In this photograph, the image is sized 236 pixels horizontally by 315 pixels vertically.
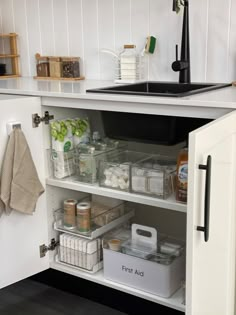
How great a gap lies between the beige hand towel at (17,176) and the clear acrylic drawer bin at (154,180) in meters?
0.40

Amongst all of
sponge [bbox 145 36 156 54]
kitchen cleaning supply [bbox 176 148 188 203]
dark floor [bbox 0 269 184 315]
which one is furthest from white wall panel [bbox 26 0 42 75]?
kitchen cleaning supply [bbox 176 148 188 203]

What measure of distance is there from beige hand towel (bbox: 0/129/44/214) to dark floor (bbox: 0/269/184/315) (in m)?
0.63

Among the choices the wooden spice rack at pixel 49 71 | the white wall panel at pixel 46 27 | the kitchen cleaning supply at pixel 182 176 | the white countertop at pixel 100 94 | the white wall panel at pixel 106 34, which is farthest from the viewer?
the white wall panel at pixel 46 27

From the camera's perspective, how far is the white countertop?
145 centimetres

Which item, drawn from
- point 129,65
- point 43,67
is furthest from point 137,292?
point 43,67

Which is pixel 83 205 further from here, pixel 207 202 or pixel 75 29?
pixel 75 29

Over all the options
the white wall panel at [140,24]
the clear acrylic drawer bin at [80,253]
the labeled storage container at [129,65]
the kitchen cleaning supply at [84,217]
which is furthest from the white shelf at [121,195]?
the white wall panel at [140,24]

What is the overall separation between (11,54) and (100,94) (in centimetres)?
Answer: 117

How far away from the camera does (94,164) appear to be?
6.18 ft

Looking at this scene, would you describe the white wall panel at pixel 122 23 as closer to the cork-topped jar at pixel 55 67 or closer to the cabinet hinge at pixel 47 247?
the cork-topped jar at pixel 55 67

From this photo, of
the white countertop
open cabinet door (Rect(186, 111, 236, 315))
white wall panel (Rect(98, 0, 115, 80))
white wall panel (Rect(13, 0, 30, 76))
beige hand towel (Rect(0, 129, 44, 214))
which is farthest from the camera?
white wall panel (Rect(13, 0, 30, 76))

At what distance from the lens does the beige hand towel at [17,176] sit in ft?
5.59

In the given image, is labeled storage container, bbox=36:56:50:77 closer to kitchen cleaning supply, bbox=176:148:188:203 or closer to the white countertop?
the white countertop

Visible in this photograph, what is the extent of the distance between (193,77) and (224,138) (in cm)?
74
